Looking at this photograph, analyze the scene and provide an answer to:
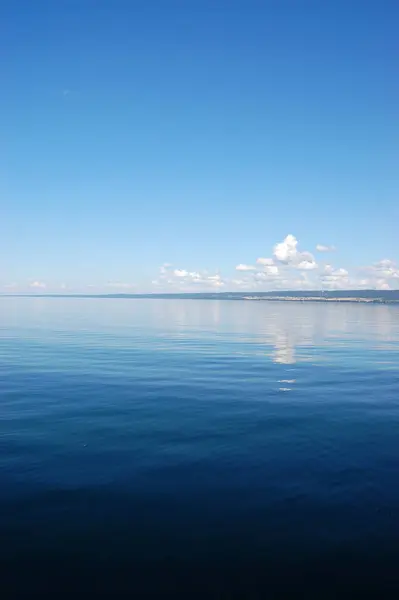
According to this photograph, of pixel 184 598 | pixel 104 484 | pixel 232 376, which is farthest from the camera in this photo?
pixel 232 376

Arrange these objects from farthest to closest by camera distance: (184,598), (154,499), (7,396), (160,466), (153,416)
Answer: (7,396)
(153,416)
(160,466)
(154,499)
(184,598)

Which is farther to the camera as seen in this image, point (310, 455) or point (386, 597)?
point (310, 455)

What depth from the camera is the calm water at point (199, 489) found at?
345 inches

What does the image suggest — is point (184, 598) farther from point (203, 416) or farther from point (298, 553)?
point (203, 416)

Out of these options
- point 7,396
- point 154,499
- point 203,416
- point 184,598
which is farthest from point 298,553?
point 7,396

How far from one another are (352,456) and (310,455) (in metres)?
1.48

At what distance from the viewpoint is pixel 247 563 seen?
905cm

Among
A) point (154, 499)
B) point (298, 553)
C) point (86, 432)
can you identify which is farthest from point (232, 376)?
point (298, 553)

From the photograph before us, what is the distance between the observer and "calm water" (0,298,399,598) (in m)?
8.76

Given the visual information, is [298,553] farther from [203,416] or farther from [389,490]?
[203,416]

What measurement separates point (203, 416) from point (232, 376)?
33.7ft

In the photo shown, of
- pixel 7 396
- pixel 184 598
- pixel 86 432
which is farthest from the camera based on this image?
pixel 7 396

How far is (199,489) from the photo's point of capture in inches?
477

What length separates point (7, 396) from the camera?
74.5 ft
